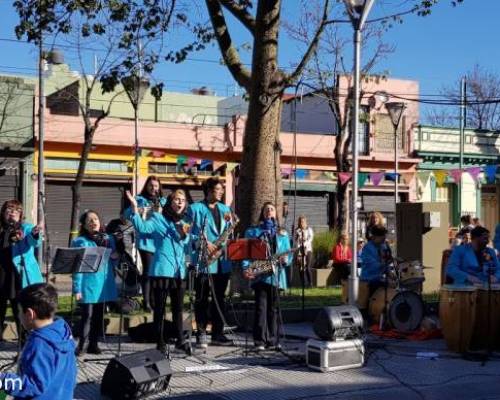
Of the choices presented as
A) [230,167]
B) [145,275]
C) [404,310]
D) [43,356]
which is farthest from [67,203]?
[43,356]

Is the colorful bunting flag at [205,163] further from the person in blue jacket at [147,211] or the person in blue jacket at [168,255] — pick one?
the person in blue jacket at [168,255]

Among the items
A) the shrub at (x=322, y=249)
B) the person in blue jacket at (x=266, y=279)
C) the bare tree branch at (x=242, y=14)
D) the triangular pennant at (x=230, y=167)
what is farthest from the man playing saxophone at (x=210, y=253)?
the triangular pennant at (x=230, y=167)

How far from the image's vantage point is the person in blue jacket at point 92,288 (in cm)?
897

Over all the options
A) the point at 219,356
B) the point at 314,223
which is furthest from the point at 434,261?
the point at 314,223

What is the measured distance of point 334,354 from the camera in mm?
8469

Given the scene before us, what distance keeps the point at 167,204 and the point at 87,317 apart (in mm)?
1594

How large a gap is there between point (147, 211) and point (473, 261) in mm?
4440

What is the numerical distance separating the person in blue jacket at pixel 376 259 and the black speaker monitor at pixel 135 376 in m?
4.93

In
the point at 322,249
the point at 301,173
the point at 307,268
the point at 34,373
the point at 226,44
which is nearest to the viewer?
the point at 34,373

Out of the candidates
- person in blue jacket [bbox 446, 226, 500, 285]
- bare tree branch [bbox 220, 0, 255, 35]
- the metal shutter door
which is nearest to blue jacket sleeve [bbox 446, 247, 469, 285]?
person in blue jacket [bbox 446, 226, 500, 285]

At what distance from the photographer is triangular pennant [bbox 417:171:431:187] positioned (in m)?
33.2

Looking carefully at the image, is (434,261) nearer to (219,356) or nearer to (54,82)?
(219,356)

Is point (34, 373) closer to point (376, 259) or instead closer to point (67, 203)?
point (376, 259)

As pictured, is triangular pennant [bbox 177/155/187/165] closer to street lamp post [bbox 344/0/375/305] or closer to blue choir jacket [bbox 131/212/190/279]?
street lamp post [bbox 344/0/375/305]
